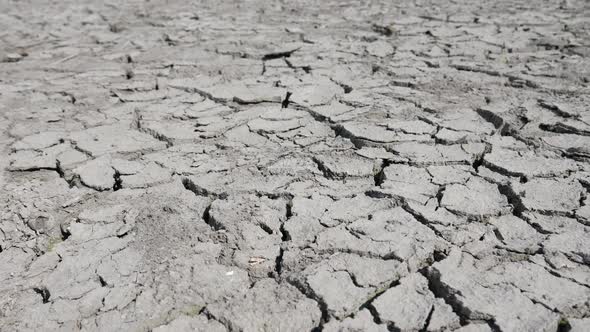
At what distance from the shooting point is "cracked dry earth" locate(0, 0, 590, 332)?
50.2 inches

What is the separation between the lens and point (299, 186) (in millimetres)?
1779

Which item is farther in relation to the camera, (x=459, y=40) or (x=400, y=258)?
(x=459, y=40)

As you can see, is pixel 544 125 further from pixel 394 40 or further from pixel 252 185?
pixel 394 40

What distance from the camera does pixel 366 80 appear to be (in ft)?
9.03

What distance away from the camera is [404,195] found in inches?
66.4

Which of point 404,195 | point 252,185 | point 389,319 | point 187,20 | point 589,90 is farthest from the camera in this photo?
point 187,20

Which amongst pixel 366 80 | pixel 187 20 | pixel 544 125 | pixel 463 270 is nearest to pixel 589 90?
pixel 544 125

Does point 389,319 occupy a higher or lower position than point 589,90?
lower

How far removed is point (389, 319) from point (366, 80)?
1.75 m

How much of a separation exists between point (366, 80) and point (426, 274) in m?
1.59

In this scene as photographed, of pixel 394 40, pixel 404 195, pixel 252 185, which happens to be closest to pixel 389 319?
pixel 404 195

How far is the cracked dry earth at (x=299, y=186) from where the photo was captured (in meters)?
1.28

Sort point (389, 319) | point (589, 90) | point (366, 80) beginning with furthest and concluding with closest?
point (366, 80)
point (589, 90)
point (389, 319)

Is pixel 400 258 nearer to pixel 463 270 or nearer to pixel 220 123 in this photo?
pixel 463 270
